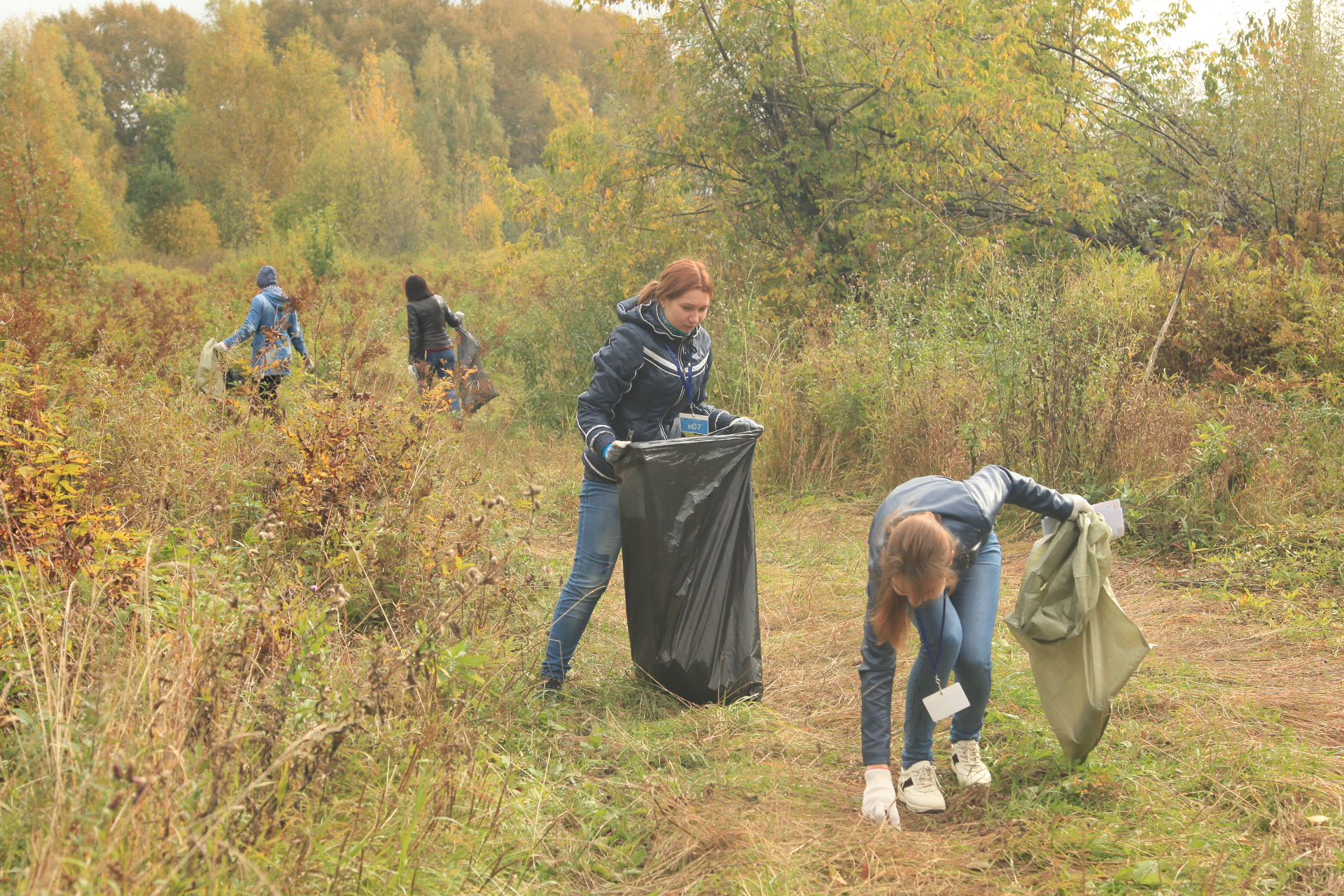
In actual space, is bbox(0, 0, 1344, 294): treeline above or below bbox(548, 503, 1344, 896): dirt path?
above

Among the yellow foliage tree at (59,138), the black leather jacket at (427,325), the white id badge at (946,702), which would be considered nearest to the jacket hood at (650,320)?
the white id badge at (946,702)

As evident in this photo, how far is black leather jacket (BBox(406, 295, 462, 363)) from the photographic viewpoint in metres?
7.86

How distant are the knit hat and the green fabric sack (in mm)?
6288

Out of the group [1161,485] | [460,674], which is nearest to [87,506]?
[460,674]

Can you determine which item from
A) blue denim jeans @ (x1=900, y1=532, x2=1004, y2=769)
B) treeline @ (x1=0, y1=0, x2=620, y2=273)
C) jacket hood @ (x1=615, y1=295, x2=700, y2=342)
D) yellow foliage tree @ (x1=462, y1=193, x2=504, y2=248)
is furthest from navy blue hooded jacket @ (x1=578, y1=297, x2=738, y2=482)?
yellow foliage tree @ (x1=462, y1=193, x2=504, y2=248)

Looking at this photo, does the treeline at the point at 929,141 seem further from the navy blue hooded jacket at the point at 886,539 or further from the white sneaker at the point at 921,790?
the white sneaker at the point at 921,790

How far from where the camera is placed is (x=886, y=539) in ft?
8.06

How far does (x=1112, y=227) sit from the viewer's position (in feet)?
34.2

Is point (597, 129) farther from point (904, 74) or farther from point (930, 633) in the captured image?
point (930, 633)

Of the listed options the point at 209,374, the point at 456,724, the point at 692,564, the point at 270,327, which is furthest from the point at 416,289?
the point at 456,724

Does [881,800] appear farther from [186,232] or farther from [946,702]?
[186,232]

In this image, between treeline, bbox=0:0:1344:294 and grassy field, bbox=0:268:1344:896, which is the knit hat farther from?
grassy field, bbox=0:268:1344:896

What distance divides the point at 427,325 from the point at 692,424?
16.5 ft

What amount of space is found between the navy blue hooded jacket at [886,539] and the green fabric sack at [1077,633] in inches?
5.0
